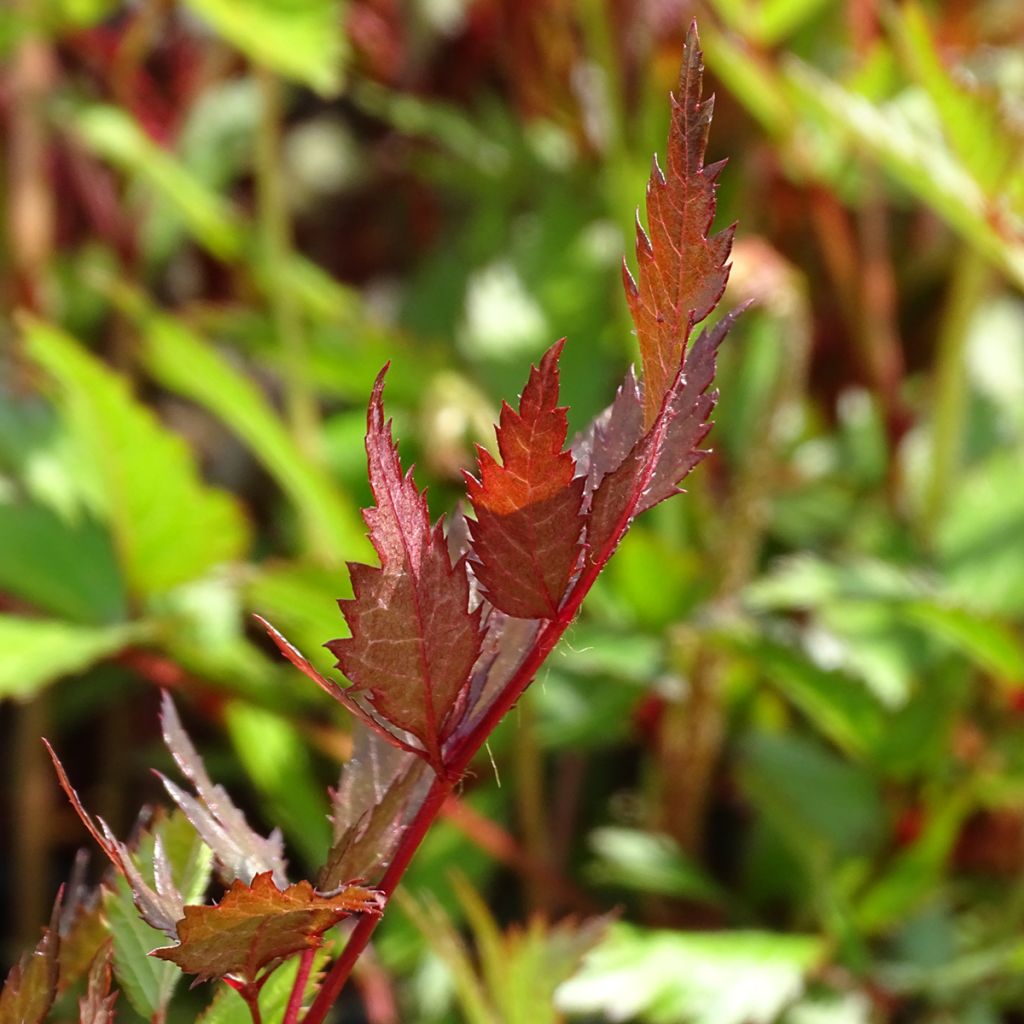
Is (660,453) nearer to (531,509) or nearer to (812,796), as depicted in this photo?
(531,509)

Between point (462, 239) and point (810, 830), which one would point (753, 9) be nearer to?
point (462, 239)

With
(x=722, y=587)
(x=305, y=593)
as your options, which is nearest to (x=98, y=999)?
(x=305, y=593)

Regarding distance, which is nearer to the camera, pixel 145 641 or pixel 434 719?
pixel 434 719

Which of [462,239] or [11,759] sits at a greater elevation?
[462,239]

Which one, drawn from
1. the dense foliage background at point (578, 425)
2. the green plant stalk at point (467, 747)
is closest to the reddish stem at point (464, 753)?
the green plant stalk at point (467, 747)

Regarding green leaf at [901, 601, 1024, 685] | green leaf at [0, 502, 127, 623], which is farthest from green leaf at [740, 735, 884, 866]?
green leaf at [0, 502, 127, 623]

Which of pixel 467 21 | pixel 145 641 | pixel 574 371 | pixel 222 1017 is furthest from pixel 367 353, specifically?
pixel 222 1017

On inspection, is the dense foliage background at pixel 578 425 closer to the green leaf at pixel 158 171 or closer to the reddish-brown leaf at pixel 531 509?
the green leaf at pixel 158 171
